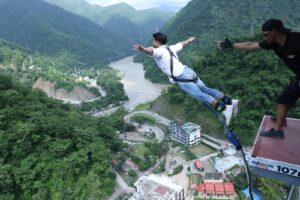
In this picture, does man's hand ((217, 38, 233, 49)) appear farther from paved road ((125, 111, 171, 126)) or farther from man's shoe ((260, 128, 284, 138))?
paved road ((125, 111, 171, 126))

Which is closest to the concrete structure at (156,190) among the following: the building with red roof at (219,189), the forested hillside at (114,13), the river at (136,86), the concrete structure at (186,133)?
the building with red roof at (219,189)

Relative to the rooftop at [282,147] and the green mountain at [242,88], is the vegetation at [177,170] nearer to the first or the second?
the green mountain at [242,88]

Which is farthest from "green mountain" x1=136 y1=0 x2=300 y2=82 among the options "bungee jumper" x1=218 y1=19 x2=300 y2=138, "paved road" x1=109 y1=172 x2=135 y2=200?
"bungee jumper" x1=218 y1=19 x2=300 y2=138

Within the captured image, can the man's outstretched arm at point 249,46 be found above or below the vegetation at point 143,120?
above

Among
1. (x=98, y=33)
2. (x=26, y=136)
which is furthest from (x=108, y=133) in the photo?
(x=98, y=33)

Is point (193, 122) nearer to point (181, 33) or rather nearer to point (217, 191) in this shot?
point (217, 191)

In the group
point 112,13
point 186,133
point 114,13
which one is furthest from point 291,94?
point 112,13
